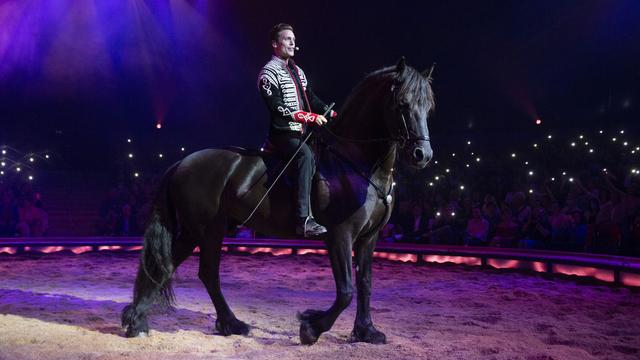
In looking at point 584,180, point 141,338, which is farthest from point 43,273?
point 584,180

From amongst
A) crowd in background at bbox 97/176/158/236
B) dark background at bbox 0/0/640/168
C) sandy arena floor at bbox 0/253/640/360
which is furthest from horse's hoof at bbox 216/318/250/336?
dark background at bbox 0/0/640/168

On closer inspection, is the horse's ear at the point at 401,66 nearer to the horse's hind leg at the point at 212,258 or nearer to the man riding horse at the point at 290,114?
the man riding horse at the point at 290,114

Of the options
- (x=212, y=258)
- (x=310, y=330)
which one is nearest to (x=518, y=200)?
(x=310, y=330)

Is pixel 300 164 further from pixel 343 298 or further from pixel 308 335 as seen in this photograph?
pixel 308 335

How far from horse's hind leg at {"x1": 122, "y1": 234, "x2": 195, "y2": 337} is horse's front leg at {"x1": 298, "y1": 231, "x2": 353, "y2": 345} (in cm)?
150

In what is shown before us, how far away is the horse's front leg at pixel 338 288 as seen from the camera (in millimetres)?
3809

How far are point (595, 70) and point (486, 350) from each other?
16965mm

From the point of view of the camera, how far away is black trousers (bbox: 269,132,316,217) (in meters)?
3.89

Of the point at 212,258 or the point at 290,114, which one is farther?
the point at 212,258

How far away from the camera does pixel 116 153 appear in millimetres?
18203

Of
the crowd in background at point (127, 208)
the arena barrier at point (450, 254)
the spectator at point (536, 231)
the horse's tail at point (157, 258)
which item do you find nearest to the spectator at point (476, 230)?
the arena barrier at point (450, 254)

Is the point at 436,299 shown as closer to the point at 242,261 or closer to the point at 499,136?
the point at 242,261

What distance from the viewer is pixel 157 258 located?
4.36 meters

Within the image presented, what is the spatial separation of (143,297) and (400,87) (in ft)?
10.0
